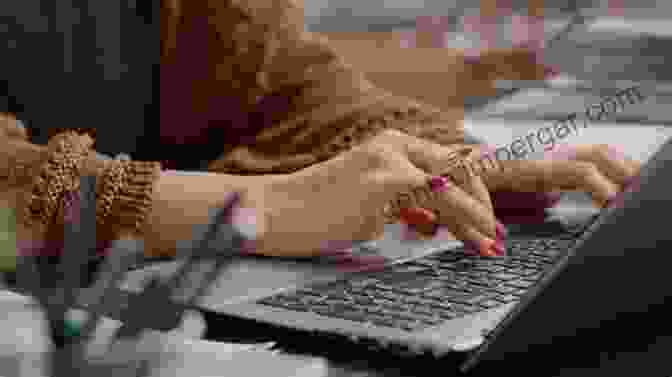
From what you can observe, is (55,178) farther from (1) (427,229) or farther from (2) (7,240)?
(1) (427,229)

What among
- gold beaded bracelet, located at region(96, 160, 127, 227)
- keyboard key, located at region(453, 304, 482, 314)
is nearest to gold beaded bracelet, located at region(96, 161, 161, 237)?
gold beaded bracelet, located at region(96, 160, 127, 227)

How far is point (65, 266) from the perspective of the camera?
17 cm

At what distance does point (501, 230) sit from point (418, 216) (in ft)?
0.12

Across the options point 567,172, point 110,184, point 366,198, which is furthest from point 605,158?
point 110,184

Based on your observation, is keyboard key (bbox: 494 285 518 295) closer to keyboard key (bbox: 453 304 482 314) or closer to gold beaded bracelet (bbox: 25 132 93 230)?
keyboard key (bbox: 453 304 482 314)

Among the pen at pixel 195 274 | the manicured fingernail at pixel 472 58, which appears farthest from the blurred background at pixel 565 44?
the pen at pixel 195 274

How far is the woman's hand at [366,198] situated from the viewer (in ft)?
1.04

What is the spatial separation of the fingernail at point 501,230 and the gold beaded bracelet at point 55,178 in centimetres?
18

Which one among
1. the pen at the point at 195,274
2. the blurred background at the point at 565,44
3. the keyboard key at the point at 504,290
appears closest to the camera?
the pen at the point at 195,274

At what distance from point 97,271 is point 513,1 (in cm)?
29

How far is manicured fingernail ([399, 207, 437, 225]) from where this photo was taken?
0.36 metres

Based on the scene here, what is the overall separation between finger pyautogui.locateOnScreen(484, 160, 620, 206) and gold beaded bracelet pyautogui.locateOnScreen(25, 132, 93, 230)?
175 mm

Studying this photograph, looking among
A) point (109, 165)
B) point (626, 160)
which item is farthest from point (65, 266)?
point (626, 160)

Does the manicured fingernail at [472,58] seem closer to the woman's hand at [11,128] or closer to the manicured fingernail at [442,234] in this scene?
the manicured fingernail at [442,234]
